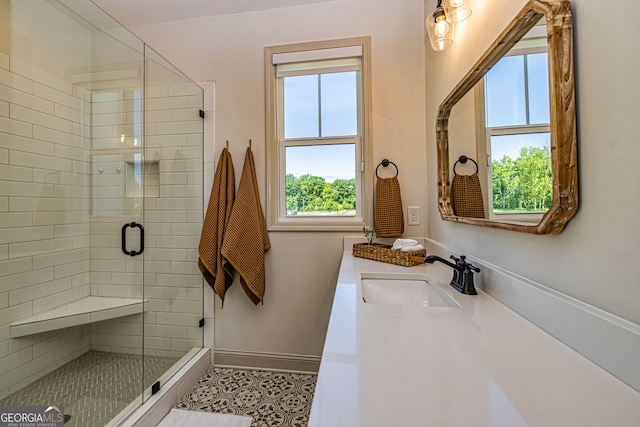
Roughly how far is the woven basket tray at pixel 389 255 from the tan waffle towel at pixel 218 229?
0.89 metres

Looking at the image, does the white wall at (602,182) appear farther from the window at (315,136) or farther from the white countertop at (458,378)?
the window at (315,136)

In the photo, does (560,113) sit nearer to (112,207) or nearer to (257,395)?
(257,395)

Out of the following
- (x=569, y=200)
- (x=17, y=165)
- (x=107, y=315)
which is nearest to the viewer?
(x=569, y=200)

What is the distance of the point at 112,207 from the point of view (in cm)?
183

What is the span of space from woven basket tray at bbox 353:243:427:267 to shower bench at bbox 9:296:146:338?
1516 millimetres

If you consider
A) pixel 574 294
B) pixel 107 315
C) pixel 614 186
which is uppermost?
pixel 614 186

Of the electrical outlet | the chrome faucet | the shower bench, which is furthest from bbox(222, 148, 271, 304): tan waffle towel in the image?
the chrome faucet

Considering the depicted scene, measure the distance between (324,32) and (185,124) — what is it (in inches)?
46.1

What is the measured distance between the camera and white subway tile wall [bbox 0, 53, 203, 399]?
5.10 feet

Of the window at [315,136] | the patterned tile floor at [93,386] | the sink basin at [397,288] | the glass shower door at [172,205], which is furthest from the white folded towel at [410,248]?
the patterned tile floor at [93,386]

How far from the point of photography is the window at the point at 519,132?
67 cm

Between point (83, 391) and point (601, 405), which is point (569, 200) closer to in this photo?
point (601, 405)

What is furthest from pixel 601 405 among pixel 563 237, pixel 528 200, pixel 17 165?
pixel 17 165

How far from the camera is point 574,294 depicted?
1.97 ft
